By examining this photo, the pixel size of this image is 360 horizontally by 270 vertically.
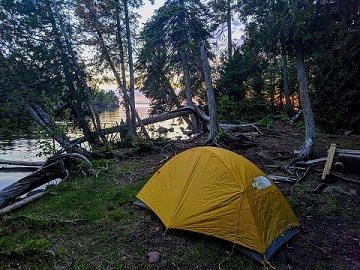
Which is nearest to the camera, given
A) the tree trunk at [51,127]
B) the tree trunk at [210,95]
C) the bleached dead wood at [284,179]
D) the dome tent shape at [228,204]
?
the dome tent shape at [228,204]

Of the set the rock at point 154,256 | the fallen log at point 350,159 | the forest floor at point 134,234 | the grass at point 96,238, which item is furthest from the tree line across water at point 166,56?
the rock at point 154,256

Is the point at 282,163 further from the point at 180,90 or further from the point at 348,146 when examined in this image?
the point at 180,90

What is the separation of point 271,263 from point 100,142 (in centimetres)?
1189

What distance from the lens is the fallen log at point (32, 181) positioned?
7.70m

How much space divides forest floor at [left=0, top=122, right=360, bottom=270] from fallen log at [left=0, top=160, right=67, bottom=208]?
2.97ft

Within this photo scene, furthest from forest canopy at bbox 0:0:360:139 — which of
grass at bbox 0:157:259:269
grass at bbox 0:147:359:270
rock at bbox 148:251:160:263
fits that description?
rock at bbox 148:251:160:263

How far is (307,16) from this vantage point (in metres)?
7.93

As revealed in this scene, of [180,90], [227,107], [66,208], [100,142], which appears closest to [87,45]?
[100,142]

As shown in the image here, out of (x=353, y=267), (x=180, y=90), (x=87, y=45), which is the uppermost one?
(x=87, y=45)

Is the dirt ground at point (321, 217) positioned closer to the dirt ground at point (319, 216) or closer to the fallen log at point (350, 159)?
the dirt ground at point (319, 216)

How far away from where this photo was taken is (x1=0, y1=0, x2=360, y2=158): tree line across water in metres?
8.73

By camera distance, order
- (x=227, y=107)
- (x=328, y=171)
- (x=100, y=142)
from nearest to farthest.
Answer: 1. (x=328, y=171)
2. (x=100, y=142)
3. (x=227, y=107)

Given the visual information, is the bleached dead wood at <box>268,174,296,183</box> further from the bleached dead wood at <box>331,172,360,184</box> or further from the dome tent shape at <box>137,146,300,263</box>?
the dome tent shape at <box>137,146,300,263</box>

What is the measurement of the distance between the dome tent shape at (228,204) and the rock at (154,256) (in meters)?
0.65
